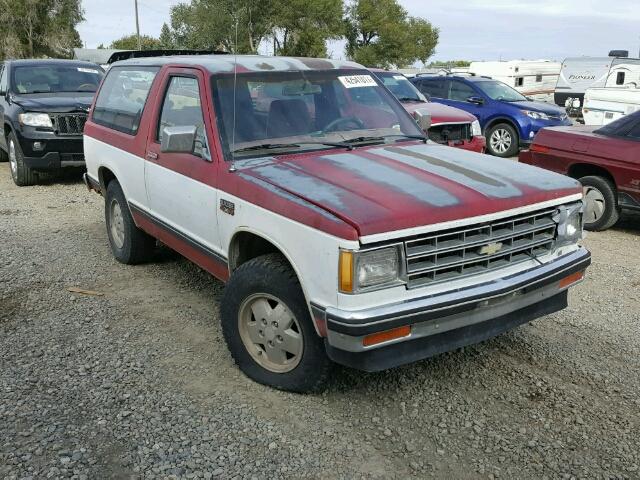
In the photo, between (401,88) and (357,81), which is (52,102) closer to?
(401,88)

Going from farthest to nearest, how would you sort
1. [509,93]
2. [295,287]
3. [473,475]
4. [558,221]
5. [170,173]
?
1. [509,93]
2. [170,173]
3. [558,221]
4. [295,287]
5. [473,475]

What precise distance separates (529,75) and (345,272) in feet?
76.3

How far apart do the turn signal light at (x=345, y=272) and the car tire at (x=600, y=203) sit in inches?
199

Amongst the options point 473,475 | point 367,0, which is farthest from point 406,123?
point 367,0

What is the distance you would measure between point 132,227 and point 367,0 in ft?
184

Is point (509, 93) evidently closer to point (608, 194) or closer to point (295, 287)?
point (608, 194)

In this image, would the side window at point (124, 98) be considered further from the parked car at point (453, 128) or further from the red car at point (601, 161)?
the parked car at point (453, 128)

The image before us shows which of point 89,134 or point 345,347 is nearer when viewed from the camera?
point 345,347

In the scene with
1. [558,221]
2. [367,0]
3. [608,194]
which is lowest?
[608,194]

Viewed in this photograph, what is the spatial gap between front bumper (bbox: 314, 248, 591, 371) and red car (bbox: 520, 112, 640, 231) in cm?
382

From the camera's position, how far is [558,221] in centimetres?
367

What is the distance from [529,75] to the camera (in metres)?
24.0

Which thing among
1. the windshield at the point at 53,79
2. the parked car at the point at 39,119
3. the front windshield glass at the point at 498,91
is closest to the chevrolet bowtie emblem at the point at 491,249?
the parked car at the point at 39,119

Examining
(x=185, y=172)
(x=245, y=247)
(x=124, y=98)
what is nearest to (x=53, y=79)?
(x=124, y=98)
